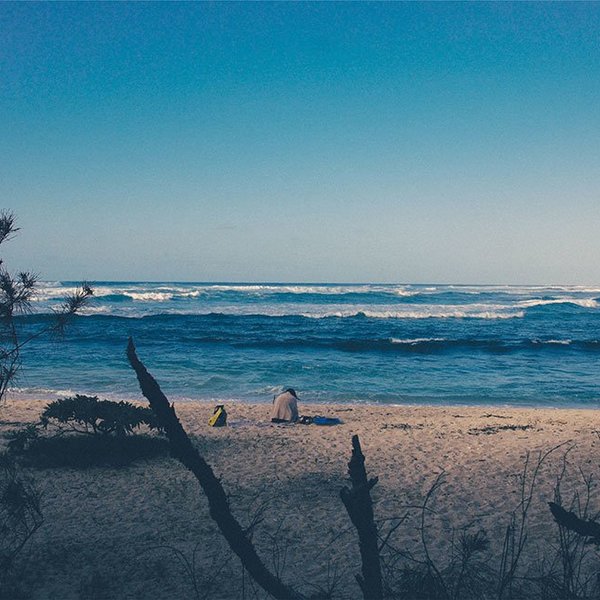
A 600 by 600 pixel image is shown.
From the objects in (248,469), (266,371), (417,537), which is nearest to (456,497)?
(417,537)

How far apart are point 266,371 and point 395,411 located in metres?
8.01

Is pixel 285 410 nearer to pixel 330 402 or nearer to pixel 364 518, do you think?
pixel 330 402

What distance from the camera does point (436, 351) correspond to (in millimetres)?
28297

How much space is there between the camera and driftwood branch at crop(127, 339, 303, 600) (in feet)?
6.94

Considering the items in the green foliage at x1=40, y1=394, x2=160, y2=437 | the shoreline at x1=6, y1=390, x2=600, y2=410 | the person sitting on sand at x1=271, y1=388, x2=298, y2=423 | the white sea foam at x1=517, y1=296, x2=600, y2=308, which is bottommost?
the shoreline at x1=6, y1=390, x2=600, y2=410

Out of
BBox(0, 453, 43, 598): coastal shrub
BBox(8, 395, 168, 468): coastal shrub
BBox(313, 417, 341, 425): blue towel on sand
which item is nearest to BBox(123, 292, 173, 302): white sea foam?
BBox(313, 417, 341, 425): blue towel on sand

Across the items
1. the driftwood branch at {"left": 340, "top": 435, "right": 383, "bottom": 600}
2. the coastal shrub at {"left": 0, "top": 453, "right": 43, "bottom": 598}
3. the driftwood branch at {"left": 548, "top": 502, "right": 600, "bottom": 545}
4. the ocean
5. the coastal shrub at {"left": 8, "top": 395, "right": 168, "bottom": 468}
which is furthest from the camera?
the ocean

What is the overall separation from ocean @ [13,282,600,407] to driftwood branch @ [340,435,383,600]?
15.9 ft

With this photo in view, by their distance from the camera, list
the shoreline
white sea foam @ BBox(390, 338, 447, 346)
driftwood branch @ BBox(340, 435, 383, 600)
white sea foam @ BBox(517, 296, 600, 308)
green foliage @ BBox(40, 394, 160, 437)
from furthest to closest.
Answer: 1. white sea foam @ BBox(517, 296, 600, 308)
2. white sea foam @ BBox(390, 338, 447, 346)
3. the shoreline
4. green foliage @ BBox(40, 394, 160, 437)
5. driftwood branch @ BBox(340, 435, 383, 600)

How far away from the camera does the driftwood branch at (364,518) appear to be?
240cm

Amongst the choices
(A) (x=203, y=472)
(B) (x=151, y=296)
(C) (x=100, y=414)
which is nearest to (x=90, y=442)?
(C) (x=100, y=414)

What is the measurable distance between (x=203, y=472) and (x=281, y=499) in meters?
6.36

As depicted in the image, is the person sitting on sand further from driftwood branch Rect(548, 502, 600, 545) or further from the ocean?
driftwood branch Rect(548, 502, 600, 545)

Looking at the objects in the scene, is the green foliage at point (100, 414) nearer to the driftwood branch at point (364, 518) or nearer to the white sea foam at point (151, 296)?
the driftwood branch at point (364, 518)
